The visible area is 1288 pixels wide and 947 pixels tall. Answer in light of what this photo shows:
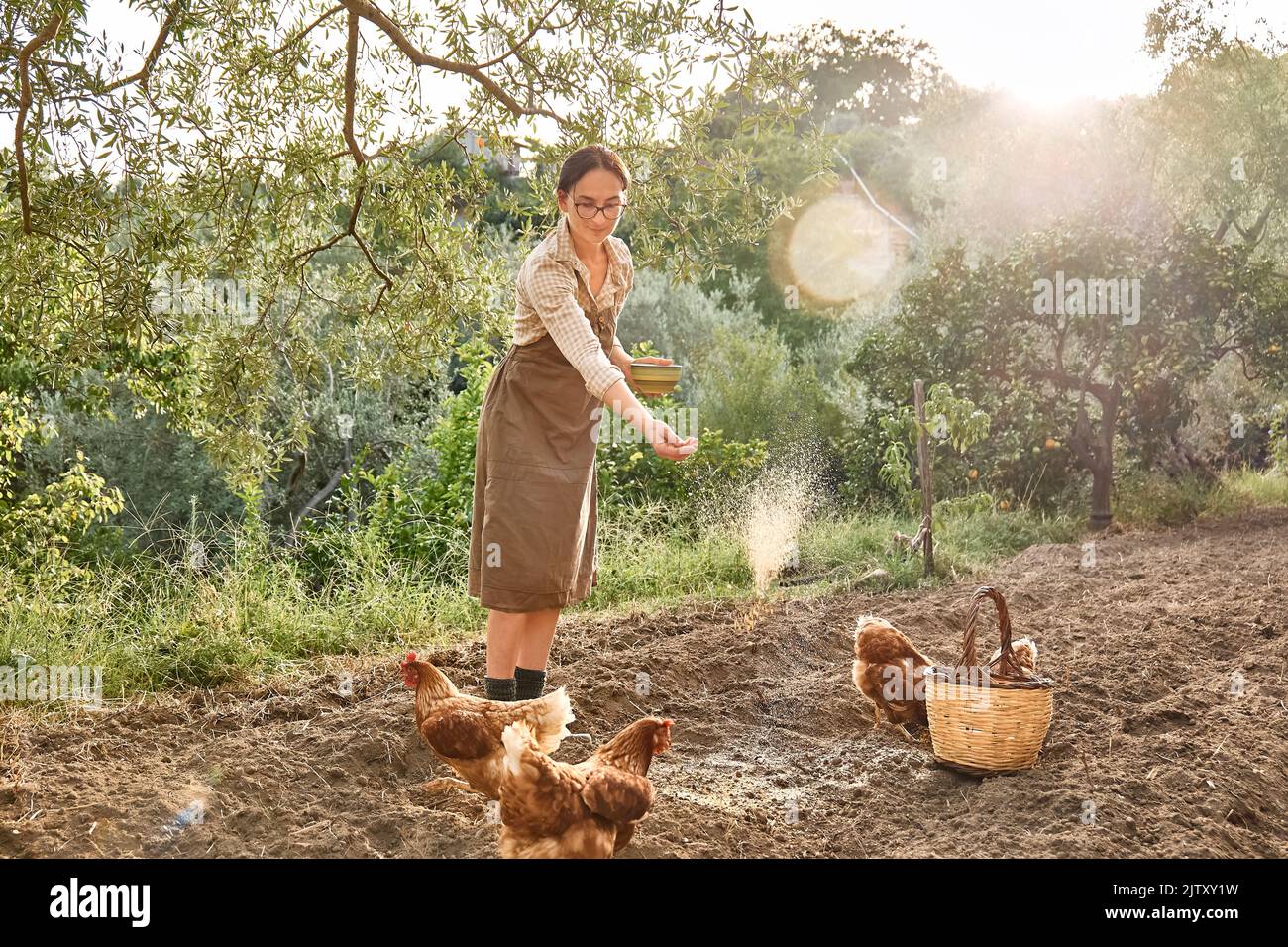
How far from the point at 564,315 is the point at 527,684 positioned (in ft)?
3.74

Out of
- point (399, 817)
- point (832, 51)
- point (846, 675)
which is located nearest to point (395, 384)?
point (846, 675)

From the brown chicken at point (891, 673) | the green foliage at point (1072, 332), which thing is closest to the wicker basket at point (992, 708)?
the brown chicken at point (891, 673)

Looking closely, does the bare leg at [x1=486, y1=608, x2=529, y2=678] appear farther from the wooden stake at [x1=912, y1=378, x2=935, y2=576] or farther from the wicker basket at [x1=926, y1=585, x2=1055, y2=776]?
the wooden stake at [x1=912, y1=378, x2=935, y2=576]

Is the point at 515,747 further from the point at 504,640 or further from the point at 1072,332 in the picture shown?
the point at 1072,332

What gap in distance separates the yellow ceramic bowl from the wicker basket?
1.15m

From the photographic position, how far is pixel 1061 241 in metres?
9.38

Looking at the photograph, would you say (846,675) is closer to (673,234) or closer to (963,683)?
(963,683)

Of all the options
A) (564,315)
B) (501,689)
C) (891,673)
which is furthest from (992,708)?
(564,315)

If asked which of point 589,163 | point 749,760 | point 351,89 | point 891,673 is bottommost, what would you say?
point 749,760

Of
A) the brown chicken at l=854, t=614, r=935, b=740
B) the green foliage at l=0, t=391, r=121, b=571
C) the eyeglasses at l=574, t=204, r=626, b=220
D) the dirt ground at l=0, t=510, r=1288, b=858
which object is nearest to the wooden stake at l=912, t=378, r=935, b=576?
the dirt ground at l=0, t=510, r=1288, b=858

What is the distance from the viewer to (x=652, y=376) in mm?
3199

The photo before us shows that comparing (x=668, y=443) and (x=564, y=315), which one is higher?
(x=564, y=315)

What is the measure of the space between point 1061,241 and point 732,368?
3.18 metres

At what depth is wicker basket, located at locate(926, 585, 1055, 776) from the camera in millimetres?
3324
